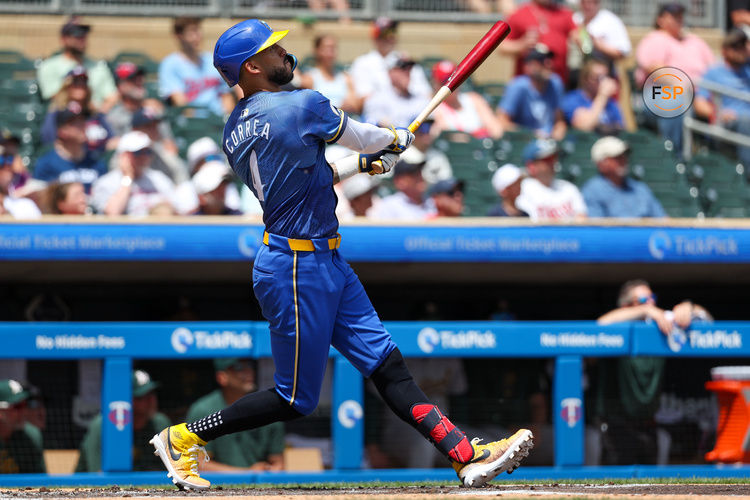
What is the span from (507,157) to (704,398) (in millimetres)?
2890

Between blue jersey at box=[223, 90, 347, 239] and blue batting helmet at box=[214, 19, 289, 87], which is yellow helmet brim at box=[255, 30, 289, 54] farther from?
blue jersey at box=[223, 90, 347, 239]

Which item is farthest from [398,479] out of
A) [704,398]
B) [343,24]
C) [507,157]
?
[343,24]

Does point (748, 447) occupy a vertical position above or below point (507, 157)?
below

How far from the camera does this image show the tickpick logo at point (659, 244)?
22.3ft

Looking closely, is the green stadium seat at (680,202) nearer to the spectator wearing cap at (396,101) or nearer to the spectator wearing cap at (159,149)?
the spectator wearing cap at (396,101)

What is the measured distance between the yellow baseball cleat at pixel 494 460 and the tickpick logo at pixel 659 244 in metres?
3.08

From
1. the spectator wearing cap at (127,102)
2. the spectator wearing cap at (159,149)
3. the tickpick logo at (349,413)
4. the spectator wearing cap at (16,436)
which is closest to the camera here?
the spectator wearing cap at (16,436)

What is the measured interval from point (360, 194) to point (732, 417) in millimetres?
2580

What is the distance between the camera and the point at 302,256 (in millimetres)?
3922

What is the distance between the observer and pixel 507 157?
27.8 feet

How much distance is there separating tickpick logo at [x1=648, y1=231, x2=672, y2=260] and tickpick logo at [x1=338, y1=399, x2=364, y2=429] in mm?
2095

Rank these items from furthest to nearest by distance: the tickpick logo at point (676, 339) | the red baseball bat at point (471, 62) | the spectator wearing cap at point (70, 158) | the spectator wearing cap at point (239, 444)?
the spectator wearing cap at point (70, 158) < the tickpick logo at point (676, 339) < the spectator wearing cap at point (239, 444) < the red baseball bat at point (471, 62)

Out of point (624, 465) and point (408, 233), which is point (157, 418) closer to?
point (408, 233)

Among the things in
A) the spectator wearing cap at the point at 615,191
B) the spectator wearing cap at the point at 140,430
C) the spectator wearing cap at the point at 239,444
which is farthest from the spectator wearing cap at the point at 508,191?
the spectator wearing cap at the point at 140,430
